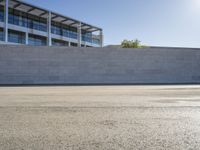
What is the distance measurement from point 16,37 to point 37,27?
18.5 ft

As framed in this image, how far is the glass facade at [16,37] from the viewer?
49019mm

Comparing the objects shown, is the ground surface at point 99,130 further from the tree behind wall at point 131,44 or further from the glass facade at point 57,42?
the glass facade at point 57,42

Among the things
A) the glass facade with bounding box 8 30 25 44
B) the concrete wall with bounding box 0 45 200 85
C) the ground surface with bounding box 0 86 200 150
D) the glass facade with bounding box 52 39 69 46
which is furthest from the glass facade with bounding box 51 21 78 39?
the ground surface with bounding box 0 86 200 150

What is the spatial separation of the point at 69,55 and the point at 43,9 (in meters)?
27.3

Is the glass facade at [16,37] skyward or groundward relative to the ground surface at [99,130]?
skyward

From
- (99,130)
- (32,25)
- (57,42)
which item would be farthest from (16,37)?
(99,130)

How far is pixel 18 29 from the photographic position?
49500mm

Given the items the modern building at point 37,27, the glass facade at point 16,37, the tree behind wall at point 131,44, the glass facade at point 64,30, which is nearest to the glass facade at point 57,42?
the modern building at point 37,27

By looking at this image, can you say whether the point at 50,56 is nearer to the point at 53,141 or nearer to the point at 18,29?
the point at 53,141

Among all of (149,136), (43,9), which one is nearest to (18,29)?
(43,9)

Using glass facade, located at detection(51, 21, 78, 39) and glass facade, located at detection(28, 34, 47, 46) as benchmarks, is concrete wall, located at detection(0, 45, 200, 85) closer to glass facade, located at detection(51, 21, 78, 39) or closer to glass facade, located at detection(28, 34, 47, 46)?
glass facade, located at detection(28, 34, 47, 46)

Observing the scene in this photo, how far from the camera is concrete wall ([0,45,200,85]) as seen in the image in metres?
24.9

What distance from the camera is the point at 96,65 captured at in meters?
26.3

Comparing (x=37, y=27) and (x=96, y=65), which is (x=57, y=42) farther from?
(x=96, y=65)
